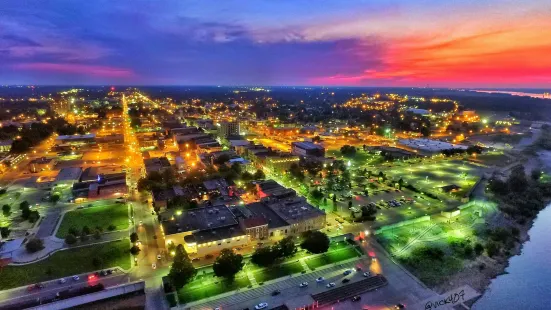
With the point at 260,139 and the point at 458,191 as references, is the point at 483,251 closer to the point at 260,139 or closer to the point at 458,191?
the point at 458,191

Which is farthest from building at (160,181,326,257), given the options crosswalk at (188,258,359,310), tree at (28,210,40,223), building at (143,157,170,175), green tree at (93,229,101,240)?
building at (143,157,170,175)

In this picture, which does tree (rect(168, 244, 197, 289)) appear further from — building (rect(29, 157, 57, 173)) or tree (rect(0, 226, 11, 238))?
building (rect(29, 157, 57, 173))

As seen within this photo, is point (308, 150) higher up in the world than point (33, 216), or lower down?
higher up

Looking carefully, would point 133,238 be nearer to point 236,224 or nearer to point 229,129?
point 236,224

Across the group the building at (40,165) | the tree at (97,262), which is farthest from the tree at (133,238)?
the building at (40,165)

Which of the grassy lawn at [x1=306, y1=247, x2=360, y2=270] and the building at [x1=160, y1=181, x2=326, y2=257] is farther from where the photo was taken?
the building at [x1=160, y1=181, x2=326, y2=257]

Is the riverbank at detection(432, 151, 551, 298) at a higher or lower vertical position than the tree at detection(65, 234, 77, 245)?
lower

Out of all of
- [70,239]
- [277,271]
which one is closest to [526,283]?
[277,271]
